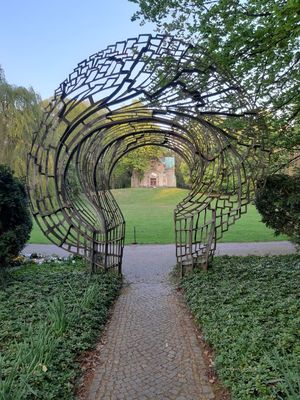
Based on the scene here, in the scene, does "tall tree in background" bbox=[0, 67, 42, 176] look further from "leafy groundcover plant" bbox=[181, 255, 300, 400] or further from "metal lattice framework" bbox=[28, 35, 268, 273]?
"leafy groundcover plant" bbox=[181, 255, 300, 400]

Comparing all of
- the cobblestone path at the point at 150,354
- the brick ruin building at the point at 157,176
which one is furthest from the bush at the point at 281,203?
the brick ruin building at the point at 157,176

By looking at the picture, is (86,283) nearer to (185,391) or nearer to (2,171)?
(2,171)

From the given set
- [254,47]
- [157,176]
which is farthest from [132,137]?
[157,176]

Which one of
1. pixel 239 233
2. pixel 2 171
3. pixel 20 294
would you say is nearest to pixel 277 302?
pixel 20 294

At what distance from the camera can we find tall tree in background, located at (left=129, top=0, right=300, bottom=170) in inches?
247

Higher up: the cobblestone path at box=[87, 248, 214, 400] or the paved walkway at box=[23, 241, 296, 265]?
the cobblestone path at box=[87, 248, 214, 400]

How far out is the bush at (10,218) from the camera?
6340mm

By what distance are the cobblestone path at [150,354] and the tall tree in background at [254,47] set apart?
419cm

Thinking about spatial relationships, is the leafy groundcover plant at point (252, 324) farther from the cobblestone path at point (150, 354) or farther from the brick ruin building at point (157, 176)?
the brick ruin building at point (157, 176)

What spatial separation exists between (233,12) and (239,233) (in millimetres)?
9577

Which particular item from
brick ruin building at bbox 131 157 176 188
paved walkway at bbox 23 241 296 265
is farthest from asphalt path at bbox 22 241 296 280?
brick ruin building at bbox 131 157 176 188

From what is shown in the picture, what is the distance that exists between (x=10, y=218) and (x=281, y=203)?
222 inches

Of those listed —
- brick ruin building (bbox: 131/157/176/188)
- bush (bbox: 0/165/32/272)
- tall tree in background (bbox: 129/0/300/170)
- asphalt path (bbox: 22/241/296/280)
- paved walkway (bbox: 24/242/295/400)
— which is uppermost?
tall tree in background (bbox: 129/0/300/170)

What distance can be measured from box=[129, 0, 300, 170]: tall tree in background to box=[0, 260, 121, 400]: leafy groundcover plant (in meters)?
4.34
